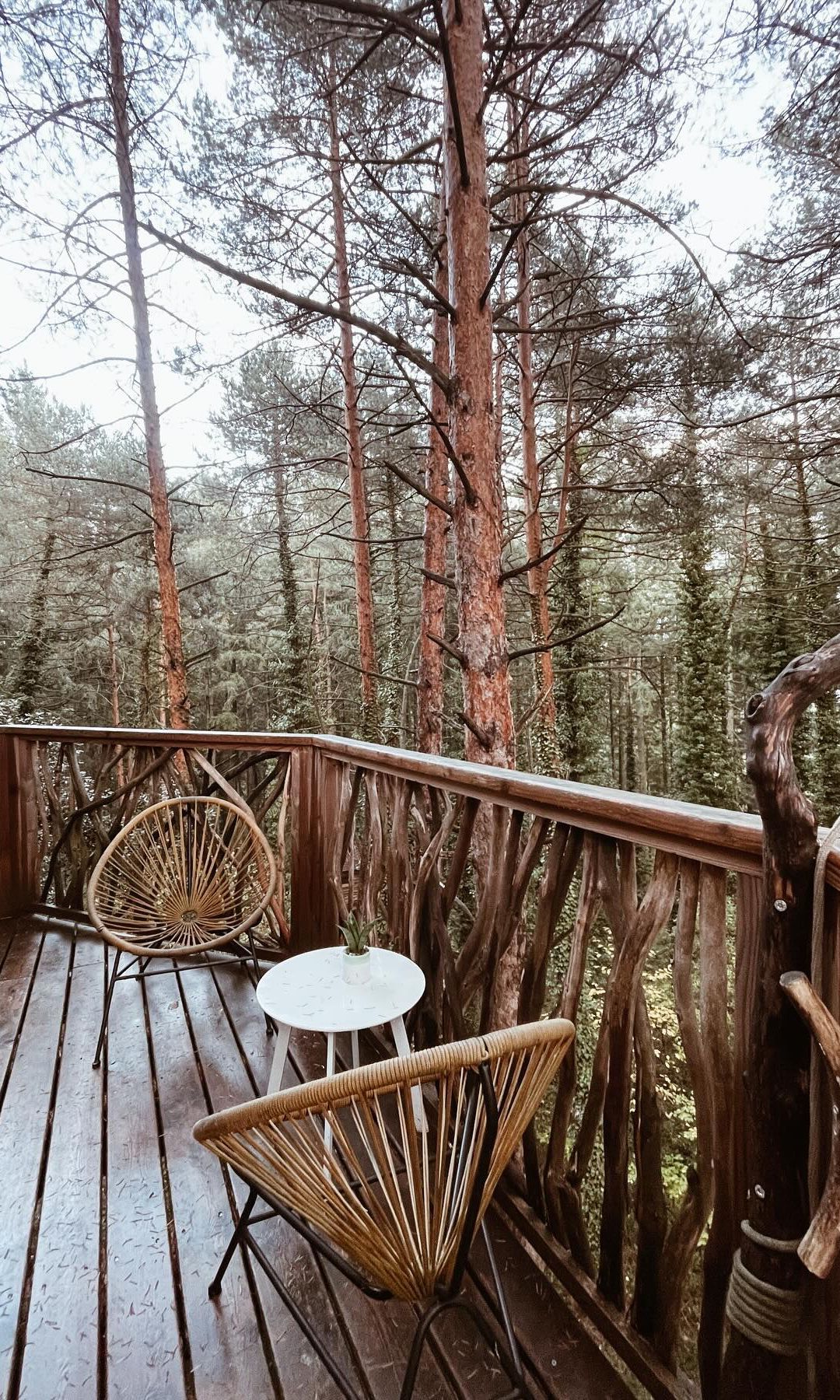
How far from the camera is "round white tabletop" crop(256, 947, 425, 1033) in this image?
1552 millimetres

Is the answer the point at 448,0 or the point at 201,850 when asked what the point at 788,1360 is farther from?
the point at 448,0

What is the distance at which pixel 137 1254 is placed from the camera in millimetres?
1494

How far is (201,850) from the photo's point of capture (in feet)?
8.80

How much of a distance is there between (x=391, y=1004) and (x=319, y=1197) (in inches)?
25.3

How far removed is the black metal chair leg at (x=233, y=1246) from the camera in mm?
1265

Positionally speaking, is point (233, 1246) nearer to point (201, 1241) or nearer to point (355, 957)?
point (201, 1241)

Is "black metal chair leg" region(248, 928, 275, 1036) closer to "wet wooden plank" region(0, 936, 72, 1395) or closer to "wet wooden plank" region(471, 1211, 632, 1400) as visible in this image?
"wet wooden plank" region(0, 936, 72, 1395)

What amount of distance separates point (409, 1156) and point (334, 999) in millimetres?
698

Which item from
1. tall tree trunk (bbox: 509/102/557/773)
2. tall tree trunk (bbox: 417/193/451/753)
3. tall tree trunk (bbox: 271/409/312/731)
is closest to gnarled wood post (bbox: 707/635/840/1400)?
tall tree trunk (bbox: 509/102/557/773)

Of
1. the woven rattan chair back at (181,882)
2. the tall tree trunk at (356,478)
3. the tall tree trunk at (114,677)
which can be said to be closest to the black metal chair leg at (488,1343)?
the woven rattan chair back at (181,882)

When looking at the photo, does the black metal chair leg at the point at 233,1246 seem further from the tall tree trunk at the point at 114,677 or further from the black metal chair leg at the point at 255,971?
the tall tree trunk at the point at 114,677

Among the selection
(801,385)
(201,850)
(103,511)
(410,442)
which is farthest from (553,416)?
(201,850)

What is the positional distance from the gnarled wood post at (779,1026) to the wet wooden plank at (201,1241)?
94cm

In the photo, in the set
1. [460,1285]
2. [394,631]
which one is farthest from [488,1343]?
[394,631]
